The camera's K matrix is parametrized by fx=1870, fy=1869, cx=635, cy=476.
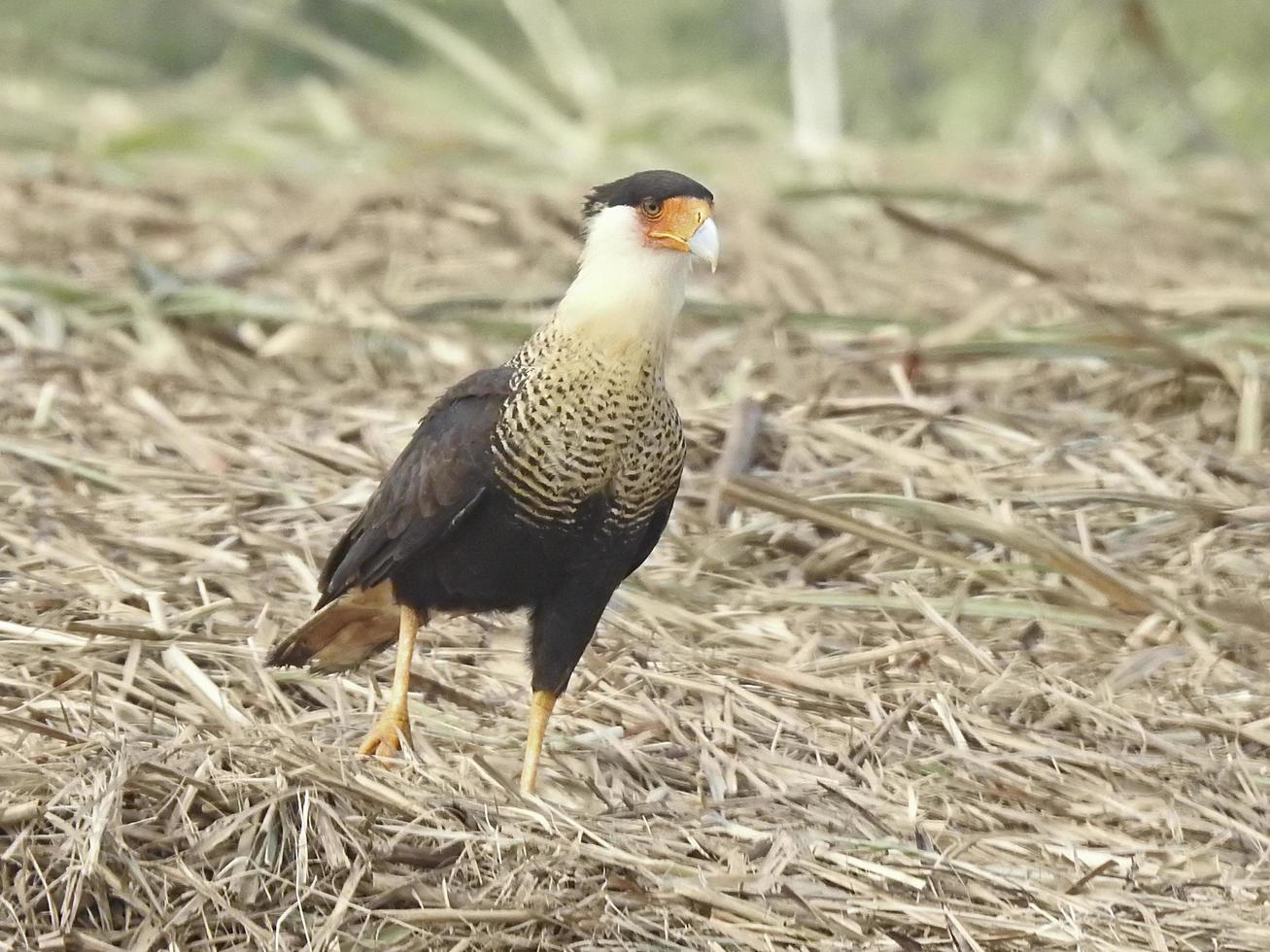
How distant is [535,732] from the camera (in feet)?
11.2

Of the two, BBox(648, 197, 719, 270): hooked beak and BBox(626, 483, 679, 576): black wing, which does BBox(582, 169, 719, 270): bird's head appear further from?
BBox(626, 483, 679, 576): black wing

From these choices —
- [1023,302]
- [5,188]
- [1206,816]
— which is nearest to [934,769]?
[1206,816]

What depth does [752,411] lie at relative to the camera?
498 centimetres

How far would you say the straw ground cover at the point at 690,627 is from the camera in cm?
285

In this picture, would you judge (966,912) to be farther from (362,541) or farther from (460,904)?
(362,541)

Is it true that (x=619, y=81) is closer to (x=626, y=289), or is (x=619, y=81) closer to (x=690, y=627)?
(x=690, y=627)

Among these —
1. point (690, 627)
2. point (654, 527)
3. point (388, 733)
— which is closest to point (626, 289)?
point (654, 527)

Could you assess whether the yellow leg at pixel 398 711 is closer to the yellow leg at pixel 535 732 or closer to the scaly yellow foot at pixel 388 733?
the scaly yellow foot at pixel 388 733

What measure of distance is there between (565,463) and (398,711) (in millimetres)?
602

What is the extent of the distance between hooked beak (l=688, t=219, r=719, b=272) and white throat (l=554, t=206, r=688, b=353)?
7cm

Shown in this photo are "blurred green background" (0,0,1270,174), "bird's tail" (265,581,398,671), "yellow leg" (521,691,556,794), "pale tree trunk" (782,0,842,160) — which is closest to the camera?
"yellow leg" (521,691,556,794)

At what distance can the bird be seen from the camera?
10.8ft

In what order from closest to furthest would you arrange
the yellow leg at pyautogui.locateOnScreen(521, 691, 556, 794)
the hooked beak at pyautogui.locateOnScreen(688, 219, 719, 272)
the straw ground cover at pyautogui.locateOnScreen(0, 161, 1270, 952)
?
the straw ground cover at pyautogui.locateOnScreen(0, 161, 1270, 952) < the hooked beak at pyautogui.locateOnScreen(688, 219, 719, 272) < the yellow leg at pyautogui.locateOnScreen(521, 691, 556, 794)

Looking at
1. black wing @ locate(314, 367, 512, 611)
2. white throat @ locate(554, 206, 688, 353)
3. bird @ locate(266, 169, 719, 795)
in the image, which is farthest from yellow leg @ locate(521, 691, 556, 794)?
white throat @ locate(554, 206, 688, 353)
